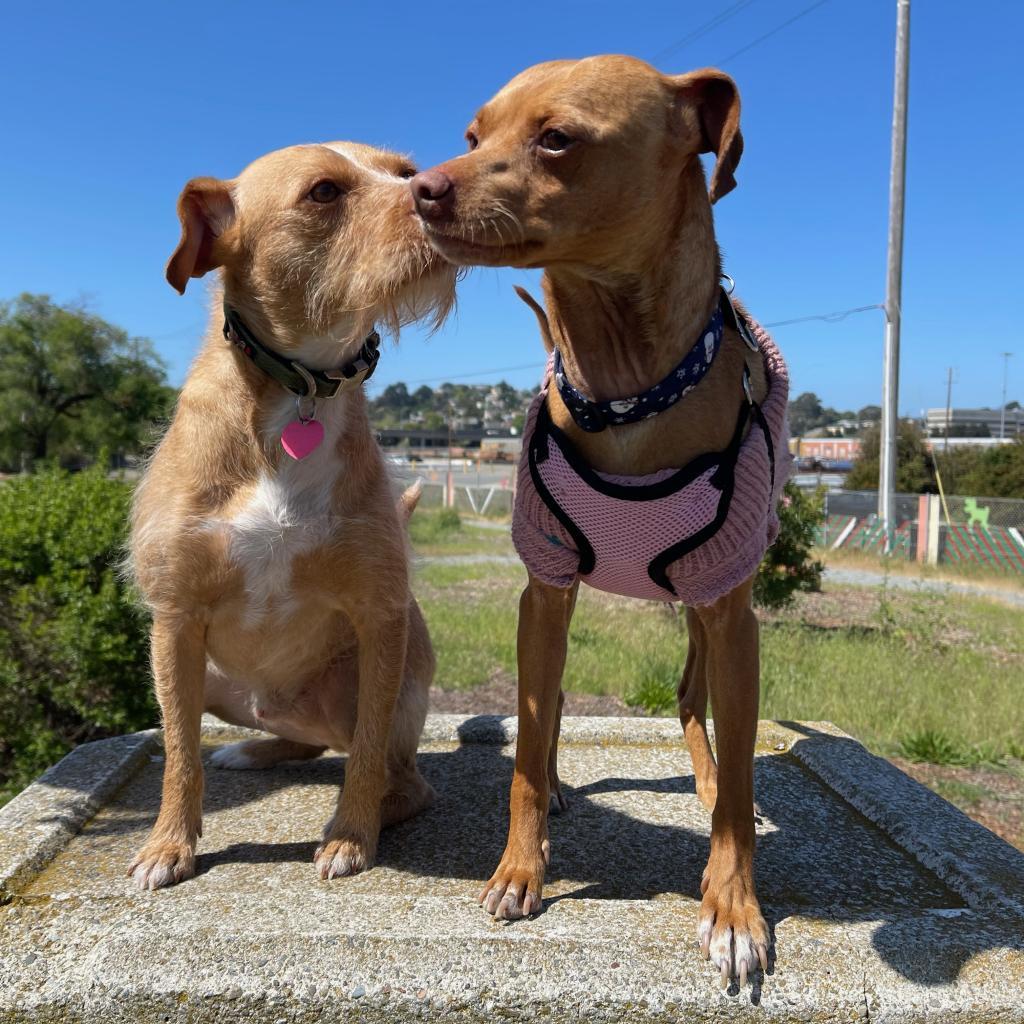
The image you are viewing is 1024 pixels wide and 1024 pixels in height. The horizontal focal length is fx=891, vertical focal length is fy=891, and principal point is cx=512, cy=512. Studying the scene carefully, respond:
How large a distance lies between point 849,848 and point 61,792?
9.54 feet

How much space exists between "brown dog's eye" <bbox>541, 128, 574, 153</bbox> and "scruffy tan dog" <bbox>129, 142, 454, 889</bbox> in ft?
1.62

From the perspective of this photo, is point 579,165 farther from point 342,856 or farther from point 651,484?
point 342,856

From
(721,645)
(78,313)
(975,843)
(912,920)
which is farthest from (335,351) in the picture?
(78,313)

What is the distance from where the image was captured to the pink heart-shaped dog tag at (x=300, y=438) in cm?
267

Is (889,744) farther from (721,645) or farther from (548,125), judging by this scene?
(548,125)

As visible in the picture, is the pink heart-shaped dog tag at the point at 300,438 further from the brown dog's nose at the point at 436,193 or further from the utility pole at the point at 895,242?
the utility pole at the point at 895,242

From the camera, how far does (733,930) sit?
230cm

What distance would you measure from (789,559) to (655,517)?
8.33 m

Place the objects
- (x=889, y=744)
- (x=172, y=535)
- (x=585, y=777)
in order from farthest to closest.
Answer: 1. (x=889, y=744)
2. (x=585, y=777)
3. (x=172, y=535)

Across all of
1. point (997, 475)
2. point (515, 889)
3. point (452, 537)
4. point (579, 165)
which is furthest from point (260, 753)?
point (997, 475)

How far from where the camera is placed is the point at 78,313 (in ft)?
110

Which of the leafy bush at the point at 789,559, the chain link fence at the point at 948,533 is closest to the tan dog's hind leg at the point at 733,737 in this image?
the leafy bush at the point at 789,559

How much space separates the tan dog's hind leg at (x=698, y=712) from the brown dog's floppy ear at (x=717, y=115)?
5.57 feet

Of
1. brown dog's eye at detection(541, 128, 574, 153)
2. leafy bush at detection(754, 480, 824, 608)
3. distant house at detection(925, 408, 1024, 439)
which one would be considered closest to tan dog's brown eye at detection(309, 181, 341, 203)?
brown dog's eye at detection(541, 128, 574, 153)
